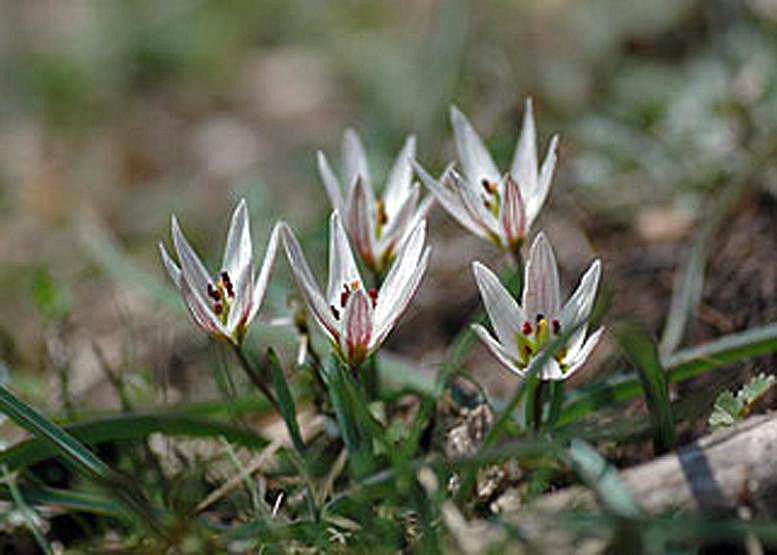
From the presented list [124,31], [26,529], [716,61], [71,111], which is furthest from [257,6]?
[26,529]

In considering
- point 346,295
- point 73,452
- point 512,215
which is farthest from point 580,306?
point 73,452

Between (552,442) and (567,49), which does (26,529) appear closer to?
(552,442)

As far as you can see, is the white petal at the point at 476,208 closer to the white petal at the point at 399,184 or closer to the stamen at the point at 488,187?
the stamen at the point at 488,187

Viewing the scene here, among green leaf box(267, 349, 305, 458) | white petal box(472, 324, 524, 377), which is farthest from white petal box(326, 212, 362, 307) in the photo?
white petal box(472, 324, 524, 377)

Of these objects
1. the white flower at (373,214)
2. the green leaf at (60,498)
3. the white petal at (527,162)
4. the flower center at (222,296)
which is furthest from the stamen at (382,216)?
the green leaf at (60,498)

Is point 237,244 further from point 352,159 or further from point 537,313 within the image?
point 537,313
